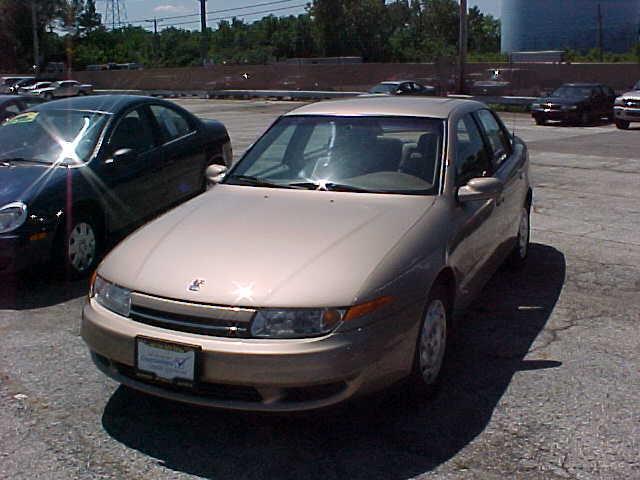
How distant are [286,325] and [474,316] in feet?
8.30

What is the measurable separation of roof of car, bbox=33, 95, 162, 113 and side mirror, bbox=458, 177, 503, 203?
399 cm

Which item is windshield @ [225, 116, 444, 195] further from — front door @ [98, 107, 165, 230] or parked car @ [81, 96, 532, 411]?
front door @ [98, 107, 165, 230]

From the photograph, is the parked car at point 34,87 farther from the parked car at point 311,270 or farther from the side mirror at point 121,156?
the parked car at point 311,270

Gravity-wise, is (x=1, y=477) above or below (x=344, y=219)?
below

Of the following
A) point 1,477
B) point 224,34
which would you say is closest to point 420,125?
point 1,477

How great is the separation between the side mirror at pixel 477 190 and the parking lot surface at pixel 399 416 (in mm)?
982

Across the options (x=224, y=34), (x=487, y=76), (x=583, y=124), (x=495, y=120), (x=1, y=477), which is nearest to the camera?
(x=1, y=477)

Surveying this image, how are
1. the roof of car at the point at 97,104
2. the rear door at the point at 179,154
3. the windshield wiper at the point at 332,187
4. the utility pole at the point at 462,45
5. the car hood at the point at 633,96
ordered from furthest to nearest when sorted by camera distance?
the utility pole at the point at 462,45, the car hood at the point at 633,96, the rear door at the point at 179,154, the roof of car at the point at 97,104, the windshield wiper at the point at 332,187

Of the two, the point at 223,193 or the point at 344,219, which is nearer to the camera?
the point at 344,219

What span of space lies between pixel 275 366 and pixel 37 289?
11.9 feet

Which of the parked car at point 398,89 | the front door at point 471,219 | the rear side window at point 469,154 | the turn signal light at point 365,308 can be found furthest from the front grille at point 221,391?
the parked car at point 398,89

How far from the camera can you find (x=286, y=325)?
361 centimetres

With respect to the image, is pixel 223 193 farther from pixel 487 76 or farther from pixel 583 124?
pixel 487 76

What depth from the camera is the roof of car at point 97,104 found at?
7.65 m
